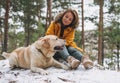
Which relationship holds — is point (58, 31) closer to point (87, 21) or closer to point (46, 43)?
point (46, 43)

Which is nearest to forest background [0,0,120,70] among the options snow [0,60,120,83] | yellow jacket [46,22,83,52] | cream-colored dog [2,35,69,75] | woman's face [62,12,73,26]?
yellow jacket [46,22,83,52]

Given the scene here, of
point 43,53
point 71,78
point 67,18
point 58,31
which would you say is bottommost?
point 71,78

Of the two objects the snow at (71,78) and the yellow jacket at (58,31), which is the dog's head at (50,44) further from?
the yellow jacket at (58,31)

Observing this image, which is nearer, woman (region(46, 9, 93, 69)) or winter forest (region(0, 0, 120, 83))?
woman (region(46, 9, 93, 69))

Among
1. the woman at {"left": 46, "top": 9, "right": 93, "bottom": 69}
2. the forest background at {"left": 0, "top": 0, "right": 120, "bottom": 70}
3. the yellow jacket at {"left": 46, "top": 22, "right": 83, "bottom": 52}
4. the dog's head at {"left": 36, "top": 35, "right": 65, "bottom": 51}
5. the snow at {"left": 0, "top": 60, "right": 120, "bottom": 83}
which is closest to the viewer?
the snow at {"left": 0, "top": 60, "right": 120, "bottom": 83}

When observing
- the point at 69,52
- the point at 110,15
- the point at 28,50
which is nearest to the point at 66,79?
the point at 28,50

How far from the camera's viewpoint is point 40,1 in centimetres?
2852

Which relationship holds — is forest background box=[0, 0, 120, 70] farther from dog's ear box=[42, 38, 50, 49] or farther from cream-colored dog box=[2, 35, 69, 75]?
dog's ear box=[42, 38, 50, 49]

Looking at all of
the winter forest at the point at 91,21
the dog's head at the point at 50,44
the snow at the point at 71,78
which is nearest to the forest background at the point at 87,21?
the winter forest at the point at 91,21

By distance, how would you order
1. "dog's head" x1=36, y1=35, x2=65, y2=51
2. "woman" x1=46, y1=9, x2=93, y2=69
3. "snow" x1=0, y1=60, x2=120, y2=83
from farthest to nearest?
"woman" x1=46, y1=9, x2=93, y2=69 < "dog's head" x1=36, y1=35, x2=65, y2=51 < "snow" x1=0, y1=60, x2=120, y2=83

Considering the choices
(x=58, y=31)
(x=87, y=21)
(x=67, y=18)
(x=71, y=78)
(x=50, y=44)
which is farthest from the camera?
(x=87, y=21)

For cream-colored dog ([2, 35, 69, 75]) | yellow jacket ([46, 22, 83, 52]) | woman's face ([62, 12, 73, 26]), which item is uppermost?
woman's face ([62, 12, 73, 26])

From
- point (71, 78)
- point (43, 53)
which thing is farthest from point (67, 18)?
point (71, 78)

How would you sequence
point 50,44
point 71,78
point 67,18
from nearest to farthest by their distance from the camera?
point 71,78, point 50,44, point 67,18
